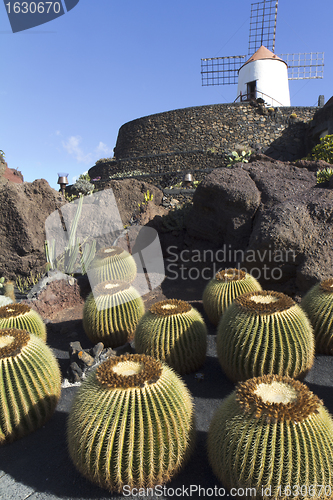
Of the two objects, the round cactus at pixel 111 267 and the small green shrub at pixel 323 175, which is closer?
the round cactus at pixel 111 267

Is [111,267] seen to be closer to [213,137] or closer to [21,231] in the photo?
[21,231]

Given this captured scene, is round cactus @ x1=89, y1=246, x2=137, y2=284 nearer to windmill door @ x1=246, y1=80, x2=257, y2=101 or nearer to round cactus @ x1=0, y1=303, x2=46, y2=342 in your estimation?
round cactus @ x1=0, y1=303, x2=46, y2=342

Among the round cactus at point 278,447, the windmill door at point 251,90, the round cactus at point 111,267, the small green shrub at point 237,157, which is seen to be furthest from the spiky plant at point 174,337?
the windmill door at point 251,90

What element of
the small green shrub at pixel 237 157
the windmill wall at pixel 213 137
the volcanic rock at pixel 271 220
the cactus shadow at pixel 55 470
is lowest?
the cactus shadow at pixel 55 470

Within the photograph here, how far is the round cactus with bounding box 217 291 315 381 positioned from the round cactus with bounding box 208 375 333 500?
1073 millimetres

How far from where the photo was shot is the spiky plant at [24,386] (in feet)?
9.53

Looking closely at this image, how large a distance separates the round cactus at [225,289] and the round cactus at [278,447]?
9.00ft

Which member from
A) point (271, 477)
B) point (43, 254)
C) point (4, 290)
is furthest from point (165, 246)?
point (271, 477)

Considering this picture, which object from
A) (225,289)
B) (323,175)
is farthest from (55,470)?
(323,175)

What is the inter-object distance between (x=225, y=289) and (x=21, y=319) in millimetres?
2874

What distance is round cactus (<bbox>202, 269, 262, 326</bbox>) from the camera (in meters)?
5.02

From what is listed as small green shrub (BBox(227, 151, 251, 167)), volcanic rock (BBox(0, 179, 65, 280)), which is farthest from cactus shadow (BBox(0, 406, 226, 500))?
small green shrub (BBox(227, 151, 251, 167))

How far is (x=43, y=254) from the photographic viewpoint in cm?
916

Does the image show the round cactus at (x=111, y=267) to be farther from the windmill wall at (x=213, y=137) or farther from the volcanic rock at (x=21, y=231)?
the windmill wall at (x=213, y=137)
